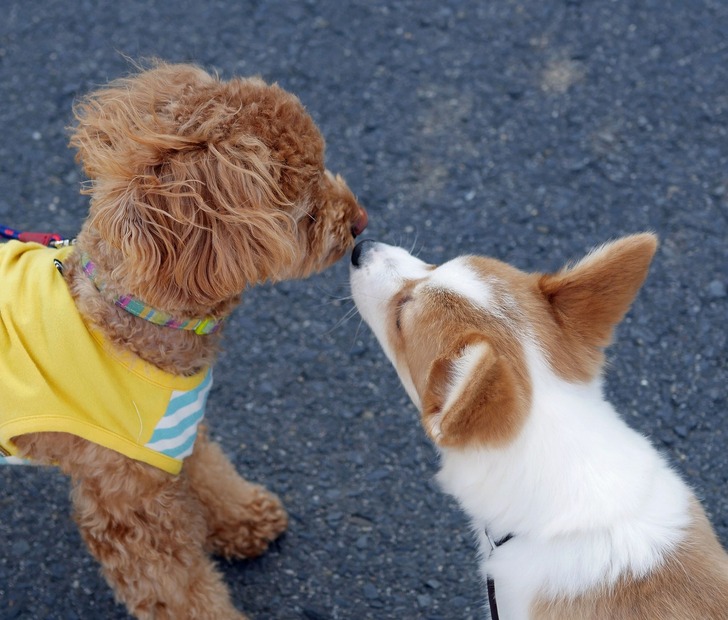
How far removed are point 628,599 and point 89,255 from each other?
164 cm

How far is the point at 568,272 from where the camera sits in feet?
6.61

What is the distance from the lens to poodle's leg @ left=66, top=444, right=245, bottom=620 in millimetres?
2172

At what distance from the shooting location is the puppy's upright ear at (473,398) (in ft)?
5.26

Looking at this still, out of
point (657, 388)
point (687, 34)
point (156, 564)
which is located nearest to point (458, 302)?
point (156, 564)

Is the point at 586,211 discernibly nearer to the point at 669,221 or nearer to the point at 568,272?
the point at 669,221

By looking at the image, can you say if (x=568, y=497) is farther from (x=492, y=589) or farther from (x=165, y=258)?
(x=165, y=258)

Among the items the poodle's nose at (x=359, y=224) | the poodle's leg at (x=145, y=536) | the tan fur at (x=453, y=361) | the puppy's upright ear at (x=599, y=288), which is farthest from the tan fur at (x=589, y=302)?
the poodle's leg at (x=145, y=536)

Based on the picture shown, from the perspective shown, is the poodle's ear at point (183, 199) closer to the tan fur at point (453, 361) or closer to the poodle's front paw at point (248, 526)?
the tan fur at point (453, 361)

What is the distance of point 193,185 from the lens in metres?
1.90

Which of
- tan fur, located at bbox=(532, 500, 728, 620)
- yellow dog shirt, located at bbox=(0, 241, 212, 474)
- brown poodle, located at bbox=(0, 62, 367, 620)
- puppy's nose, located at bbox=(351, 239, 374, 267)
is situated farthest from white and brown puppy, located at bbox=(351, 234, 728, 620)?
yellow dog shirt, located at bbox=(0, 241, 212, 474)

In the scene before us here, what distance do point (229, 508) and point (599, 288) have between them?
60.6 inches

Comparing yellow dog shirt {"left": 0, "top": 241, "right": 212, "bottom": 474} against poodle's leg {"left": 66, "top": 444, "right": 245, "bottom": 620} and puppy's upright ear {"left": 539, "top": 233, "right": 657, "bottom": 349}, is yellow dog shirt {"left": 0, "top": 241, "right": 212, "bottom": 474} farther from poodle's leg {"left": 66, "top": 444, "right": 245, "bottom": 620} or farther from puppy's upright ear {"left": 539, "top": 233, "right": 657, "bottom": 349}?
puppy's upright ear {"left": 539, "top": 233, "right": 657, "bottom": 349}

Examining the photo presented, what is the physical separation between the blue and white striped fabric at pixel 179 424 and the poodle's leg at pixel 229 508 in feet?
1.53

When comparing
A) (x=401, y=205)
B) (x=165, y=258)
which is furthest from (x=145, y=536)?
(x=401, y=205)
